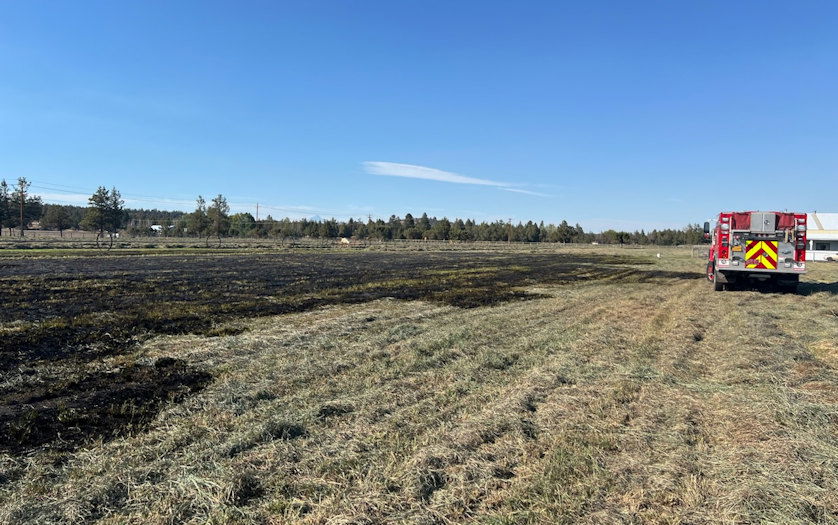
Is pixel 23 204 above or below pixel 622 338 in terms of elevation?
above

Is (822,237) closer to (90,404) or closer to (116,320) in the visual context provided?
(116,320)

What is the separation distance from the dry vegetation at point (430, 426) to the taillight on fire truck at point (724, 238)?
25.3ft

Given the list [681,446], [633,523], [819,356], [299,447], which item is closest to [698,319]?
[819,356]

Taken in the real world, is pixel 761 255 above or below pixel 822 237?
below

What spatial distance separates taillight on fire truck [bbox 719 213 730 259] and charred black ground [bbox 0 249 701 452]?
7013mm

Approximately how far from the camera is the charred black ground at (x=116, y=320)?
5090 millimetres

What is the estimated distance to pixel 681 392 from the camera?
587 centimetres

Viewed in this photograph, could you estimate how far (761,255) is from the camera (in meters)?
16.6

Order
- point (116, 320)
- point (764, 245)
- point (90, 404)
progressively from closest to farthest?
point (90, 404), point (116, 320), point (764, 245)

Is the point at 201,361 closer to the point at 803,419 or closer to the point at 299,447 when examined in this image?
the point at 299,447

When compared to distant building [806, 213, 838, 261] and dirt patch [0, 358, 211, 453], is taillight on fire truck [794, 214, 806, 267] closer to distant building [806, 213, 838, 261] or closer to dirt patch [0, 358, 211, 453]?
dirt patch [0, 358, 211, 453]

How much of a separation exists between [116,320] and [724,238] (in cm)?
1983

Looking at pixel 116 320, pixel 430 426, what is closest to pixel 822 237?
pixel 430 426

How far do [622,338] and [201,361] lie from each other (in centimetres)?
783
